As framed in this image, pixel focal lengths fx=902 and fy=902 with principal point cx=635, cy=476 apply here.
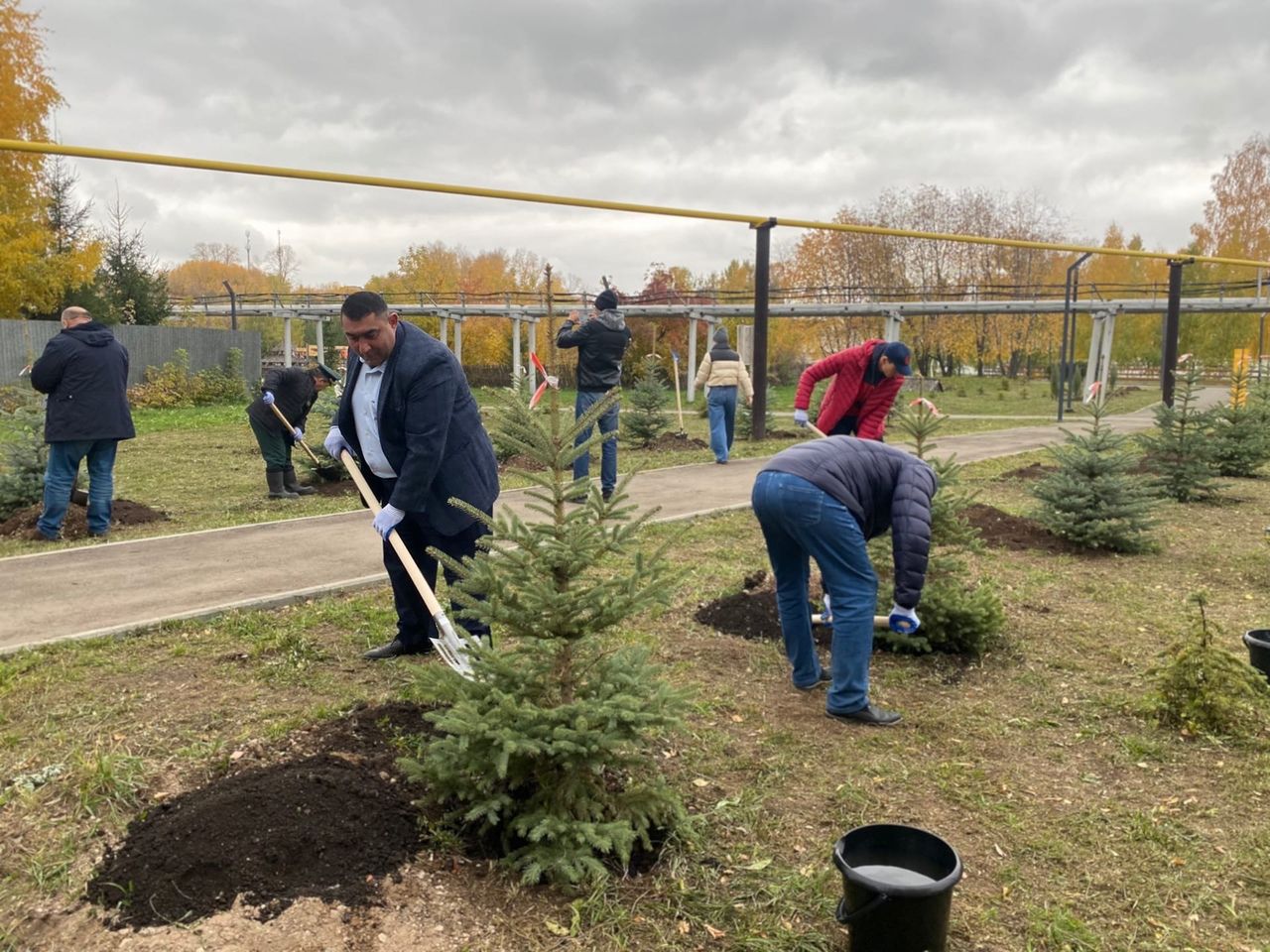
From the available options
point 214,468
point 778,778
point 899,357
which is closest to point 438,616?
point 778,778

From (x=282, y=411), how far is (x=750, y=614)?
5.84m

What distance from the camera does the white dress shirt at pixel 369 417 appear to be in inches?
170

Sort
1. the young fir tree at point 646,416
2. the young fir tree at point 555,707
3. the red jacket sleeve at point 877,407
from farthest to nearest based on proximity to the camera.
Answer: the young fir tree at point 646,416 < the red jacket sleeve at point 877,407 < the young fir tree at point 555,707

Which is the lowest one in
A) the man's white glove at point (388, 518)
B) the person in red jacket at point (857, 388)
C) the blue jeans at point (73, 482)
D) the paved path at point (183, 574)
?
the paved path at point (183, 574)

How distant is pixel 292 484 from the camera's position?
9.56m

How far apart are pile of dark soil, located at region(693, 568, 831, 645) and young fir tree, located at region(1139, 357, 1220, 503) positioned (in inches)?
241

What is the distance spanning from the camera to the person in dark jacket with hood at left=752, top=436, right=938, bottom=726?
3.68 metres

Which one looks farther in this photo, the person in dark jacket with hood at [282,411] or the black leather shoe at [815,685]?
the person in dark jacket with hood at [282,411]

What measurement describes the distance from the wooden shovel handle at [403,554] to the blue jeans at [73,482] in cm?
398

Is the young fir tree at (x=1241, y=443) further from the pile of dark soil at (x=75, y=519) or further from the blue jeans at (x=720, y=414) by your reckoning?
the pile of dark soil at (x=75, y=519)

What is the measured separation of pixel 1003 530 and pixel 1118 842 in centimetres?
500

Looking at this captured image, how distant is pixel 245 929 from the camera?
93.7 inches

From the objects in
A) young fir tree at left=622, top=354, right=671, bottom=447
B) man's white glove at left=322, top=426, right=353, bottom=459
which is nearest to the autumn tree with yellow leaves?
young fir tree at left=622, top=354, right=671, bottom=447

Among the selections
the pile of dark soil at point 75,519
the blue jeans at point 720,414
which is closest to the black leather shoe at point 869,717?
the pile of dark soil at point 75,519
